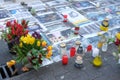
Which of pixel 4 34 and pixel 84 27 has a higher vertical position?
pixel 4 34

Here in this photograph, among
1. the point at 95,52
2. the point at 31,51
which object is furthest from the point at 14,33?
the point at 95,52

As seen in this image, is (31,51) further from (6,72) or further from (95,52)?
(95,52)

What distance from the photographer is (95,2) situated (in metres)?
2.47

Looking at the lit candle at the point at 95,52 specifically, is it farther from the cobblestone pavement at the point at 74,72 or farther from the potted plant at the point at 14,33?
the potted plant at the point at 14,33

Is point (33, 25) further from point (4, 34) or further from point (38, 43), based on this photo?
point (38, 43)

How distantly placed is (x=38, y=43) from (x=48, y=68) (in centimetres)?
21

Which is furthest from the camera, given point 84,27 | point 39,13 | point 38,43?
point 39,13

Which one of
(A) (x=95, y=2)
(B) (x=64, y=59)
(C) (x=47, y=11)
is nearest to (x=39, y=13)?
(C) (x=47, y=11)

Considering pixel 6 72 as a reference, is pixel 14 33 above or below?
above

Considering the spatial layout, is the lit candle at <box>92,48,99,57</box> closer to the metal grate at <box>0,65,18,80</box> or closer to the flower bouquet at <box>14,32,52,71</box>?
the flower bouquet at <box>14,32,52,71</box>

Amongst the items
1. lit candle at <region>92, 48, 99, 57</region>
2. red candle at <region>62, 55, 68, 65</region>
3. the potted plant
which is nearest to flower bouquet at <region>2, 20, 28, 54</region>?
the potted plant

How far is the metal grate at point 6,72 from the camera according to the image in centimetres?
145

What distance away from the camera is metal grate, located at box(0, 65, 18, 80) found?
4.75 feet

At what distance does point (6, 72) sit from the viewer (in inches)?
58.0
